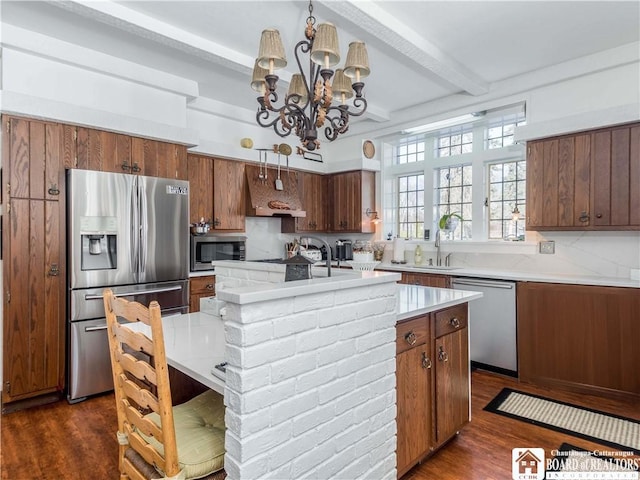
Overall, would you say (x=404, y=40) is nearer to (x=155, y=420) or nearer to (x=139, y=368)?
(x=139, y=368)

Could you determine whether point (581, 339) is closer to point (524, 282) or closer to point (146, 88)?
point (524, 282)

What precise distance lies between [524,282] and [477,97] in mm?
1958

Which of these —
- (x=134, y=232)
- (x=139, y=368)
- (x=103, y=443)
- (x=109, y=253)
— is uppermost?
(x=134, y=232)

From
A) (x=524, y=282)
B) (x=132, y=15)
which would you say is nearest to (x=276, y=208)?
(x=132, y=15)

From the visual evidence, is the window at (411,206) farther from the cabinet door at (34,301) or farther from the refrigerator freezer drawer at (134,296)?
the cabinet door at (34,301)

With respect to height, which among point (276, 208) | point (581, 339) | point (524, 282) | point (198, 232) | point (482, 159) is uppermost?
point (482, 159)

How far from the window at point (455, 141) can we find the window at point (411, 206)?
0.40 metres

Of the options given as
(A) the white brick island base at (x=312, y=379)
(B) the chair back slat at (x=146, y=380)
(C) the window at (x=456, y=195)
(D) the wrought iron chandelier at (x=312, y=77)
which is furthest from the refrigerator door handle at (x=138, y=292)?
(C) the window at (x=456, y=195)

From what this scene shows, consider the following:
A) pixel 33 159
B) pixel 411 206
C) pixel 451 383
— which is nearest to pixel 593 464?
pixel 451 383

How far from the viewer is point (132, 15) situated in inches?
100

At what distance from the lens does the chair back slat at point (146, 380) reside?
120 cm

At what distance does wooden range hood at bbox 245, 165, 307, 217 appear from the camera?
434 cm

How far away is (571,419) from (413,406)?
4.76ft

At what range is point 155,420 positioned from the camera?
1.43m
